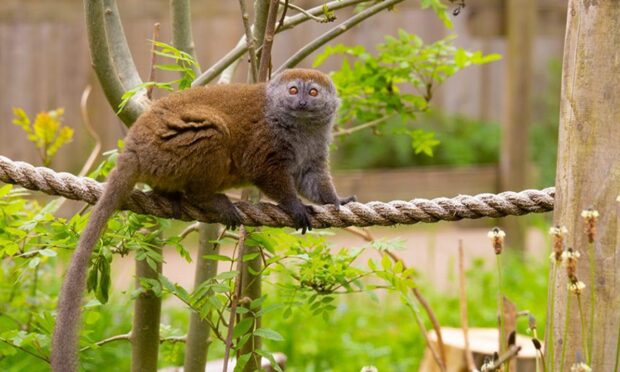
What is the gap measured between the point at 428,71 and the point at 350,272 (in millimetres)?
1338

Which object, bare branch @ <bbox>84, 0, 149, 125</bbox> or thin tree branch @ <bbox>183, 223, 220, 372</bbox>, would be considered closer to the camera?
bare branch @ <bbox>84, 0, 149, 125</bbox>

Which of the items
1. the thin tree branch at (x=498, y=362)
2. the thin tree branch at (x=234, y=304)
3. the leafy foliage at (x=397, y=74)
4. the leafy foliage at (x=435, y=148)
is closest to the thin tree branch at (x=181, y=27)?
the leafy foliage at (x=397, y=74)

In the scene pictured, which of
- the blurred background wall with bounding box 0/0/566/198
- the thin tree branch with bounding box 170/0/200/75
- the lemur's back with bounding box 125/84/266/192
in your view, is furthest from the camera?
the blurred background wall with bounding box 0/0/566/198

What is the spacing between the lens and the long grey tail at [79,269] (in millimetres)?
2670

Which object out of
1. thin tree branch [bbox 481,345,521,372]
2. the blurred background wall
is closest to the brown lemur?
thin tree branch [bbox 481,345,521,372]

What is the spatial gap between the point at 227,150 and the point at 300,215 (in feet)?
1.24

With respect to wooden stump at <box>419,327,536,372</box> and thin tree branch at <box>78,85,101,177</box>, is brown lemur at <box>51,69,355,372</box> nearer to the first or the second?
thin tree branch at <box>78,85,101,177</box>

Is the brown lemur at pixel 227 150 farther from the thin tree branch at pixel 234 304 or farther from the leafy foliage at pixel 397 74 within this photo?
the leafy foliage at pixel 397 74

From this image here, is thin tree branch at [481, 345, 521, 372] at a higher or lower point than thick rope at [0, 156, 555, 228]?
lower

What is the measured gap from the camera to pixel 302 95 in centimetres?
362

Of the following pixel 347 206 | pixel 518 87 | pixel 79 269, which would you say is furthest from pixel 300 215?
pixel 518 87

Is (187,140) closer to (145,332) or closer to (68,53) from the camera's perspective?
(145,332)

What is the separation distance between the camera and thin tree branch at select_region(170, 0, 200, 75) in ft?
12.1

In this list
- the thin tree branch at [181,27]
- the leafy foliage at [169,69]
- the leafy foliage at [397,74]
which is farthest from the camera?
the leafy foliage at [397,74]
